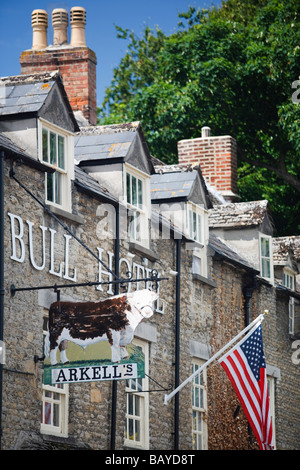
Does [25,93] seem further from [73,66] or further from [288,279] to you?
[288,279]

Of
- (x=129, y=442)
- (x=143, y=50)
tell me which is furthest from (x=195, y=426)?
(x=143, y=50)

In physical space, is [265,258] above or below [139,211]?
above

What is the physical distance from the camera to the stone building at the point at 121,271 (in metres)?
15.8

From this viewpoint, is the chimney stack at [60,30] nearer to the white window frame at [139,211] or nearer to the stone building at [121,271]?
the stone building at [121,271]

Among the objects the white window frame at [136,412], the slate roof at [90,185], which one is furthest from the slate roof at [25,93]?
the white window frame at [136,412]

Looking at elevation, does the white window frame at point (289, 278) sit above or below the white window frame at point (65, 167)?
above

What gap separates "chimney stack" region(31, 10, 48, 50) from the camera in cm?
2777

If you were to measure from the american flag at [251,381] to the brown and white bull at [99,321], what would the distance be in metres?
3.50

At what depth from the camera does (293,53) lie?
115 feet

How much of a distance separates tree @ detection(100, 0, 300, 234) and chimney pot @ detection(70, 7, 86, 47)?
8162mm

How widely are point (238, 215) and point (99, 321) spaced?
36.3 feet

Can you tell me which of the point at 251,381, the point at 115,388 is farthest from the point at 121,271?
the point at 251,381

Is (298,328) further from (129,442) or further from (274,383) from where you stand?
(129,442)

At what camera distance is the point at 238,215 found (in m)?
25.5
